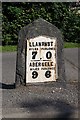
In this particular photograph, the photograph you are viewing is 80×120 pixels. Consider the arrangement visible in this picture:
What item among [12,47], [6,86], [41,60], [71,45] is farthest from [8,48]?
[41,60]

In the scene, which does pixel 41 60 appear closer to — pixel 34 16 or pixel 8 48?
pixel 8 48

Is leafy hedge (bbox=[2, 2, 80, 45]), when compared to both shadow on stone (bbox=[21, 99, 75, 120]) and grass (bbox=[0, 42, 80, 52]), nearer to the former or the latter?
grass (bbox=[0, 42, 80, 52])

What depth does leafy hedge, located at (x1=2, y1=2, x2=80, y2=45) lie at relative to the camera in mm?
12805

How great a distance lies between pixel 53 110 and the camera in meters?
6.19

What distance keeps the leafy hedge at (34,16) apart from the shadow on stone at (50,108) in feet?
21.0

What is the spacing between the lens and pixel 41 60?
7.45 meters

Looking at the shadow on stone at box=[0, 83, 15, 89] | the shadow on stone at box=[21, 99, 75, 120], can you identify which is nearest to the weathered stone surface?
the shadow on stone at box=[0, 83, 15, 89]

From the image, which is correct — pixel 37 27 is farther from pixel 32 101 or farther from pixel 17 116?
pixel 17 116

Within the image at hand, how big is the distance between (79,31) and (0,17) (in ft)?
8.65

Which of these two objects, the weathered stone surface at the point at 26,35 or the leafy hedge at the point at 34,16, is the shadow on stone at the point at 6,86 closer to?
the weathered stone surface at the point at 26,35

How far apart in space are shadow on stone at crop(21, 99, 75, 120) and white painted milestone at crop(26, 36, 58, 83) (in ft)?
2.60

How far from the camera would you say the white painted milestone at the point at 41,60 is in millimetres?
7400

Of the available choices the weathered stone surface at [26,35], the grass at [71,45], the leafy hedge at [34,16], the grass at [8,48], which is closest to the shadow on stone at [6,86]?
the weathered stone surface at [26,35]

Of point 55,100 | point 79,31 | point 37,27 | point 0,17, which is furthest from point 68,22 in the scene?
point 55,100
